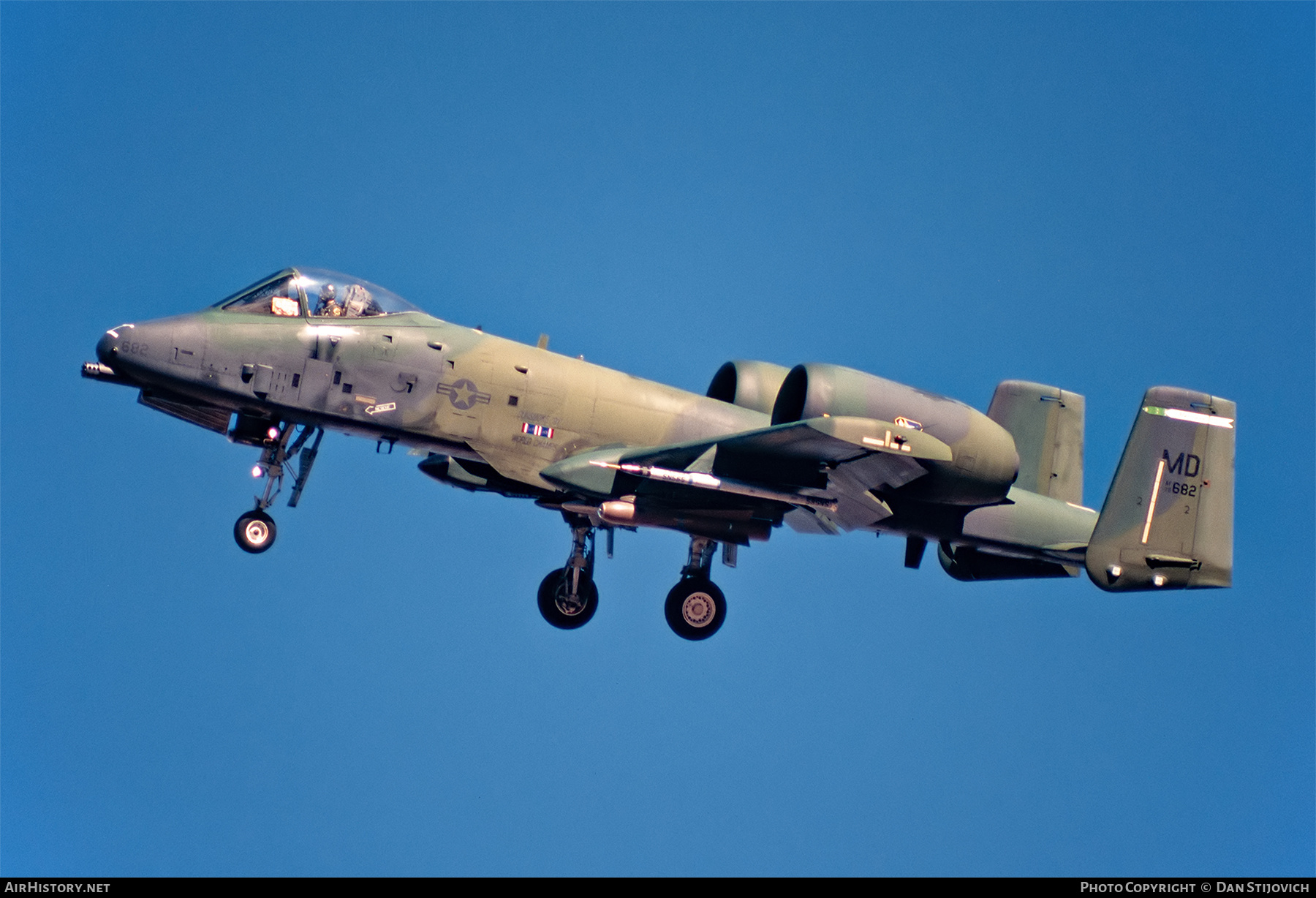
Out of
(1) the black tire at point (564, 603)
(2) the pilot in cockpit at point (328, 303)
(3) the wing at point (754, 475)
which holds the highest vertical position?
(2) the pilot in cockpit at point (328, 303)

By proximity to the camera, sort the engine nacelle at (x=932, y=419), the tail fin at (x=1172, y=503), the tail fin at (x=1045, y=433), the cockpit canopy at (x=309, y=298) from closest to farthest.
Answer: the engine nacelle at (x=932, y=419) < the cockpit canopy at (x=309, y=298) < the tail fin at (x=1172, y=503) < the tail fin at (x=1045, y=433)

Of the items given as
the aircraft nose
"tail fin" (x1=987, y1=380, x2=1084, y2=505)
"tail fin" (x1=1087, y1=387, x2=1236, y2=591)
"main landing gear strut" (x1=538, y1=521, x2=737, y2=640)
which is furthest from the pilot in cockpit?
"tail fin" (x1=1087, y1=387, x2=1236, y2=591)

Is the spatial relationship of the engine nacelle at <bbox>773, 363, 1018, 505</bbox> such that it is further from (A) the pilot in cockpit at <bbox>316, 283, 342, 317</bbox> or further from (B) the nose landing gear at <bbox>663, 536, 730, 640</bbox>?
(A) the pilot in cockpit at <bbox>316, 283, 342, 317</bbox>

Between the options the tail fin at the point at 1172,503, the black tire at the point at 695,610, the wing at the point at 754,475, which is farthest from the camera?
the black tire at the point at 695,610

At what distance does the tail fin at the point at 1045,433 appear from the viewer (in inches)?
759

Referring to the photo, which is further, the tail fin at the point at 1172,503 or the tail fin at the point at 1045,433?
the tail fin at the point at 1045,433

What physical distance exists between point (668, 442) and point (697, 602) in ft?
6.36

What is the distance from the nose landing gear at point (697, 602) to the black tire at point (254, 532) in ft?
15.0

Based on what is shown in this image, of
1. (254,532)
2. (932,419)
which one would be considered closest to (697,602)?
(932,419)

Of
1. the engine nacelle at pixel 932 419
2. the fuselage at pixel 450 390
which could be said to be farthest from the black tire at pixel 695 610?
the engine nacelle at pixel 932 419

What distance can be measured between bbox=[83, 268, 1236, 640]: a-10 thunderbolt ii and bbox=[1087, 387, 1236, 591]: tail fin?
2 cm

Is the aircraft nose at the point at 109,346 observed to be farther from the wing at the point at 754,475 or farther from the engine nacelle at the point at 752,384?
the engine nacelle at the point at 752,384

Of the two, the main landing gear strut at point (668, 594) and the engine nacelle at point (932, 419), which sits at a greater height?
the engine nacelle at point (932, 419)
